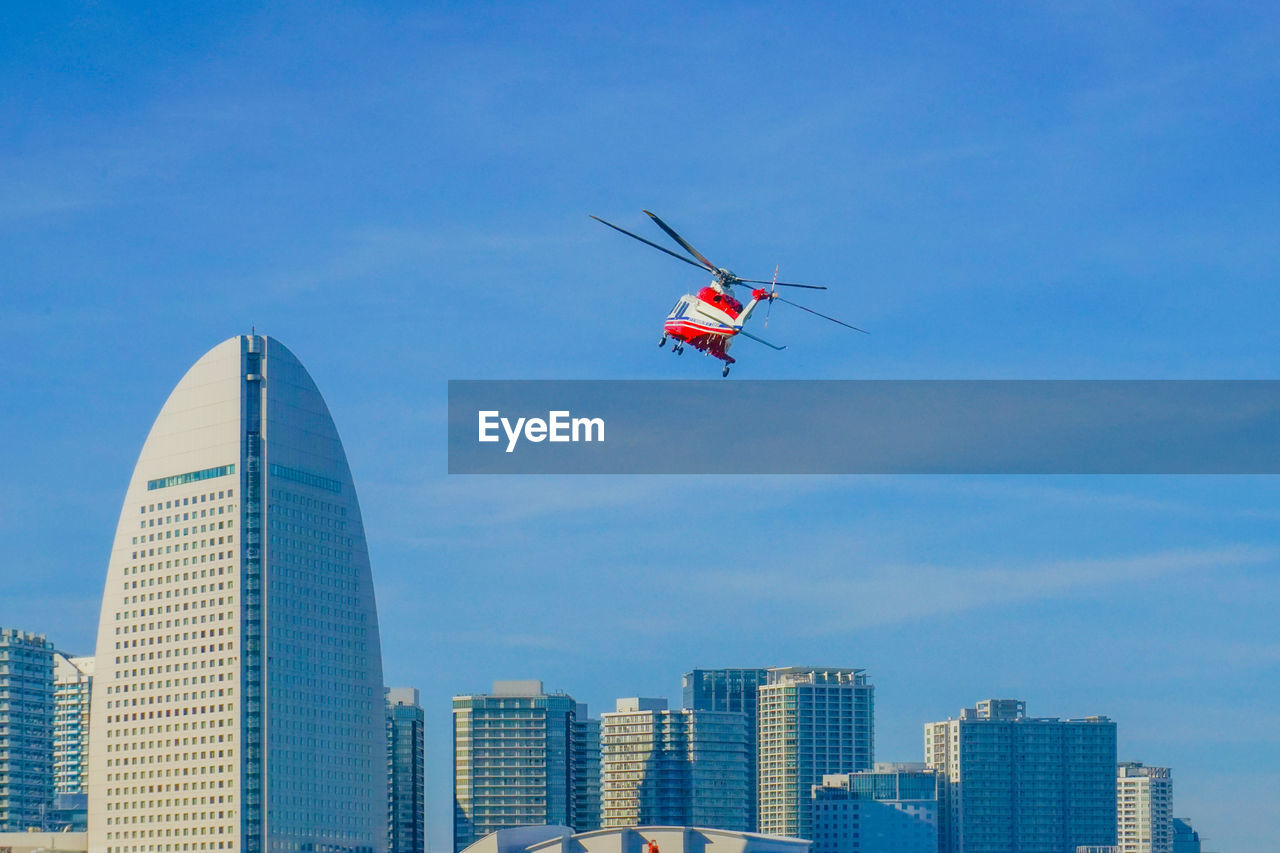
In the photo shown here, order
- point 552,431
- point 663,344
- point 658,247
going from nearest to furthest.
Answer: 1. point 552,431
2. point 658,247
3. point 663,344

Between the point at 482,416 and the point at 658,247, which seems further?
the point at 658,247

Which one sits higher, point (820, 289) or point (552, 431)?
point (820, 289)

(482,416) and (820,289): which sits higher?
(820,289)

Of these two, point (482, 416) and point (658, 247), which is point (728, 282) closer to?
point (658, 247)

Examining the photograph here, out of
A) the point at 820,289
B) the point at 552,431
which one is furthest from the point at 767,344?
the point at 552,431

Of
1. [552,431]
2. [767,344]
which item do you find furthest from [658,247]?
[552,431]

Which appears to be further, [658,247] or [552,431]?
[658,247]

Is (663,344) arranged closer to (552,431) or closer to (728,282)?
(728,282)

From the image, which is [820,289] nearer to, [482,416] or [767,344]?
[767,344]

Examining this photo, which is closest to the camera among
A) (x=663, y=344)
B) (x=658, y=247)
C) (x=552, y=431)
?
(x=552, y=431)

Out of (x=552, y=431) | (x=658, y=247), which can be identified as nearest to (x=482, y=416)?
(x=552, y=431)
